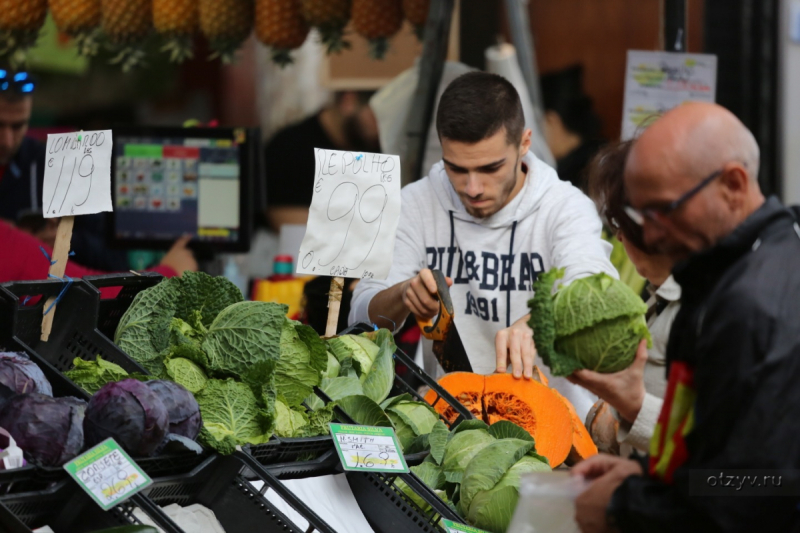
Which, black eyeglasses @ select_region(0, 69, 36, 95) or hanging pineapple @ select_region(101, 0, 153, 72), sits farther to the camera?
black eyeglasses @ select_region(0, 69, 36, 95)

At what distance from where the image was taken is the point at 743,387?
1.45m

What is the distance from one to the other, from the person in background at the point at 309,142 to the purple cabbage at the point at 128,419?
495cm

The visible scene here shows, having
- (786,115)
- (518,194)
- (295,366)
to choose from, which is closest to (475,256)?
(518,194)

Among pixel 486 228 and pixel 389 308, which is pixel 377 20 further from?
pixel 389 308

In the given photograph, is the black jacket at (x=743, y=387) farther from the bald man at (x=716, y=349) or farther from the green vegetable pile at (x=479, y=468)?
the green vegetable pile at (x=479, y=468)

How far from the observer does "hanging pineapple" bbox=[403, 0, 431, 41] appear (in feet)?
15.3

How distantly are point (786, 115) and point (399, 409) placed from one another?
5.46m

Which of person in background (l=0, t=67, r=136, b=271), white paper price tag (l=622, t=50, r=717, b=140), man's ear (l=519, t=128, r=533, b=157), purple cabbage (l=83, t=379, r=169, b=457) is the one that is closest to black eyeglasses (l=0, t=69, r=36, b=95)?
person in background (l=0, t=67, r=136, b=271)

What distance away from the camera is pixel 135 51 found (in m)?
4.82

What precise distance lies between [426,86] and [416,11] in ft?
1.19

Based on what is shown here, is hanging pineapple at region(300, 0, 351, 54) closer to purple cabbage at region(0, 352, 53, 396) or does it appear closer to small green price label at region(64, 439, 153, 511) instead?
purple cabbage at region(0, 352, 53, 396)

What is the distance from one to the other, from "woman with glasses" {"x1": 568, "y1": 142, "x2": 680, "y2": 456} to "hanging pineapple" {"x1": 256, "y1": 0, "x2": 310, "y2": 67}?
2.16 meters

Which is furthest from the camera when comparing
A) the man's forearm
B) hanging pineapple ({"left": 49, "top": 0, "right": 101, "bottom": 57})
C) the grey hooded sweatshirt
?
hanging pineapple ({"left": 49, "top": 0, "right": 101, "bottom": 57})

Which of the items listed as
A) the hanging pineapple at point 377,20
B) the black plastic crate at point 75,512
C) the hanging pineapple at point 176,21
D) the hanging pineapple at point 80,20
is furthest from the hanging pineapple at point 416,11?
the black plastic crate at point 75,512
